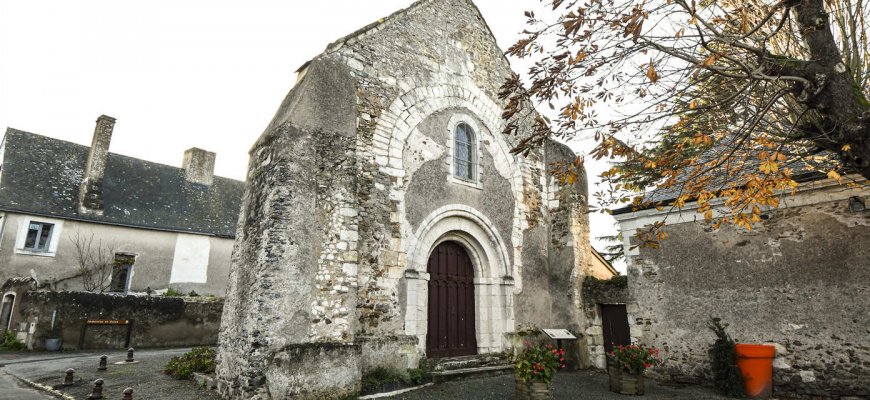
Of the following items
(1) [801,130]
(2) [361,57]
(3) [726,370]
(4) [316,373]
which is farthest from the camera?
(2) [361,57]

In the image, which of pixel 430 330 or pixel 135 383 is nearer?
pixel 135 383

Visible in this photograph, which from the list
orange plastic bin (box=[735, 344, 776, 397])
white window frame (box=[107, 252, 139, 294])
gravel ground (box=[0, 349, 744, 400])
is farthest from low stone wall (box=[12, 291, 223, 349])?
orange plastic bin (box=[735, 344, 776, 397])

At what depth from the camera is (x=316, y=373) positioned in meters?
6.12

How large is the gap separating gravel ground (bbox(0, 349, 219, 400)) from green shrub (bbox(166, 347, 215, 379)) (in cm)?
16

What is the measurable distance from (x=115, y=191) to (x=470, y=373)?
15.7 meters

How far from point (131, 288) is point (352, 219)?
1288cm

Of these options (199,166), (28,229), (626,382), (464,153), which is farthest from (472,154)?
(199,166)

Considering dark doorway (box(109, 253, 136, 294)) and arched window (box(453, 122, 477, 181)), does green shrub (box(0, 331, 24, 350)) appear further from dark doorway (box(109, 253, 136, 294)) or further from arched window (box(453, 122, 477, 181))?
arched window (box(453, 122, 477, 181))

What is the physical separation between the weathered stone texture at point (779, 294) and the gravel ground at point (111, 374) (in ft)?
25.6

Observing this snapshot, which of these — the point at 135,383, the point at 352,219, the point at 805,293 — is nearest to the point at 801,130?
the point at 805,293

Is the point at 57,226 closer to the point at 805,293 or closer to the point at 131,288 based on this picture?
the point at 131,288

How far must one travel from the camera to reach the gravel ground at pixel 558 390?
667cm

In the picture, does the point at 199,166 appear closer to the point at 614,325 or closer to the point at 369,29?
the point at 369,29

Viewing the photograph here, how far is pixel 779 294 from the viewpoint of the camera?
7121mm
